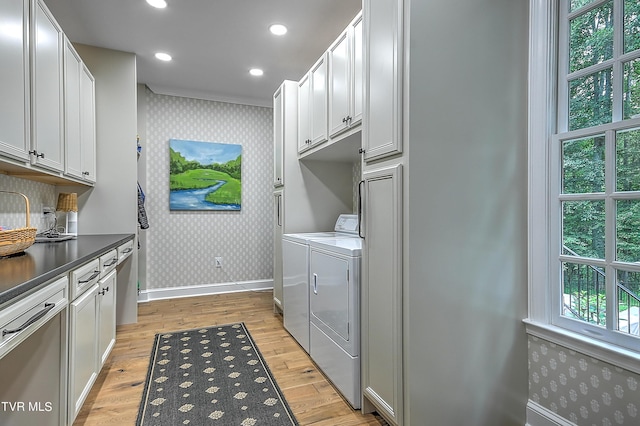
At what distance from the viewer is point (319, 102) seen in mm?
2748

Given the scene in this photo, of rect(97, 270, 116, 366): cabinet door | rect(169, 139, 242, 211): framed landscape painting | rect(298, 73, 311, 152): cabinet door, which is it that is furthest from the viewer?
rect(169, 139, 242, 211): framed landscape painting

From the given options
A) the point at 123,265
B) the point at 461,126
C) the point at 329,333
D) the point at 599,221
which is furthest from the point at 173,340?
the point at 599,221

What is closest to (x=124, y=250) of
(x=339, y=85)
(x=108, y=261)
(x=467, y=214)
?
(x=108, y=261)

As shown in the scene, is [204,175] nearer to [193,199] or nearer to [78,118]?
[193,199]

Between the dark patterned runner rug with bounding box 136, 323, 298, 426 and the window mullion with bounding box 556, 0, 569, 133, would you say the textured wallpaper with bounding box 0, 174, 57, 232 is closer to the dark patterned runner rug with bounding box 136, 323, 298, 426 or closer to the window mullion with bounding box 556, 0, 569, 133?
the dark patterned runner rug with bounding box 136, 323, 298, 426

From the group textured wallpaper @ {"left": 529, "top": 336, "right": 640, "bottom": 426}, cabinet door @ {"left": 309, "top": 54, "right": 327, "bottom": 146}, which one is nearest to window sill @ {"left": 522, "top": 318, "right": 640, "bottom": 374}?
textured wallpaper @ {"left": 529, "top": 336, "right": 640, "bottom": 426}

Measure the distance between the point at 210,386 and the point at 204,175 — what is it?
2.93 m

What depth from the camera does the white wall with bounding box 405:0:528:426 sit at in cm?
151

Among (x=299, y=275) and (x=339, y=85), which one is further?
(x=299, y=275)

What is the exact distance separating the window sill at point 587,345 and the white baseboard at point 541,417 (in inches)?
14.0

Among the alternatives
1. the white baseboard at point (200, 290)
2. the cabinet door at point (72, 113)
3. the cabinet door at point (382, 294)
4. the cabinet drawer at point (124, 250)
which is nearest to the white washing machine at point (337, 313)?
the cabinet door at point (382, 294)

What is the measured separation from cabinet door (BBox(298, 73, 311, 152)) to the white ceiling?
16.3 inches

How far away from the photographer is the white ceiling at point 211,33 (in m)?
2.54

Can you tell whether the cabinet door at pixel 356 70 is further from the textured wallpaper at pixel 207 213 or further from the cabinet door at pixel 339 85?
the textured wallpaper at pixel 207 213
